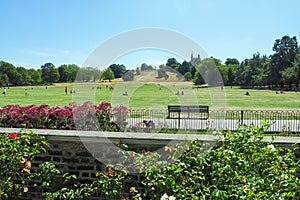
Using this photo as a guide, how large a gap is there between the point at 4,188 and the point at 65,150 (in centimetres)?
92

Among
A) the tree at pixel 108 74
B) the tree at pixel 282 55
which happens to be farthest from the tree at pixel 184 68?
the tree at pixel 282 55

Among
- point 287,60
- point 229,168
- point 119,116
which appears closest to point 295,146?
point 229,168

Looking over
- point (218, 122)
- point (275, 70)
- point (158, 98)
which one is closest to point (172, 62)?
point (218, 122)

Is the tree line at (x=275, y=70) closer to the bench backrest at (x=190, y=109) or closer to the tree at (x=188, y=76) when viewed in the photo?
the bench backrest at (x=190, y=109)

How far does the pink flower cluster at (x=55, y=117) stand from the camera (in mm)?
8032

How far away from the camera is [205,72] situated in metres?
6.63

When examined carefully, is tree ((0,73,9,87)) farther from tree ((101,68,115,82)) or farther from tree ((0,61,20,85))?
tree ((101,68,115,82))

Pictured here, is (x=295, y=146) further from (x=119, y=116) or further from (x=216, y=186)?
(x=119, y=116)

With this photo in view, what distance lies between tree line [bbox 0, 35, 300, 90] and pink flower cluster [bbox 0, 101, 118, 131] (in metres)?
1.58

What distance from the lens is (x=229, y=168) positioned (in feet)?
10.4

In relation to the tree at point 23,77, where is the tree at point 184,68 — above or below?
Result: below

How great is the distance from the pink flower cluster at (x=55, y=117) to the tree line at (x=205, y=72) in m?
1.58

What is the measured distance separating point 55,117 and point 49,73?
105031 mm

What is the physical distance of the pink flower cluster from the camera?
26.4 ft
